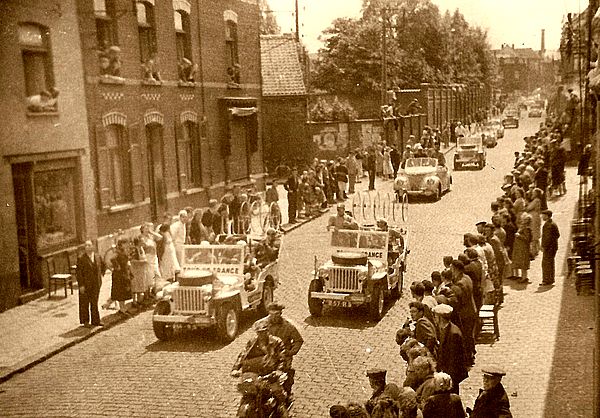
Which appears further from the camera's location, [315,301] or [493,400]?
[315,301]

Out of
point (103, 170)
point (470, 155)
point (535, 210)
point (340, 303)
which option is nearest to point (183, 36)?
point (103, 170)

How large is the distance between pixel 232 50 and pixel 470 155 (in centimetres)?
1497

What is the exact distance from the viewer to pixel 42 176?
595 inches

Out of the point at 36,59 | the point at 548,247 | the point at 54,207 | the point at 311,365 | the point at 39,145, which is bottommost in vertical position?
the point at 311,365

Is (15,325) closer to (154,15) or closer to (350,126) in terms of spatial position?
(154,15)

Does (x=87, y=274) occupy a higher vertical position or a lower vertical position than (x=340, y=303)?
higher

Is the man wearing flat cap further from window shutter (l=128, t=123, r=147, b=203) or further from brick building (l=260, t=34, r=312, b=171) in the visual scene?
brick building (l=260, t=34, r=312, b=171)

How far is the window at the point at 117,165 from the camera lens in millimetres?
18031

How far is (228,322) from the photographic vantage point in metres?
11.7

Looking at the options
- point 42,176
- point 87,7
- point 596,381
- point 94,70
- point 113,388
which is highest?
point 87,7

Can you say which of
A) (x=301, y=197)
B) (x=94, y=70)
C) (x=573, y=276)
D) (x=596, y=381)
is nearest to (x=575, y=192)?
(x=301, y=197)

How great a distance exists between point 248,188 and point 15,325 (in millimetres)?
14795

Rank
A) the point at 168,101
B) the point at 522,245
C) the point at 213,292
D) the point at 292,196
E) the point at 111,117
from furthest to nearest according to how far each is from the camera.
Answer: the point at 292,196 → the point at 168,101 → the point at 111,117 → the point at 522,245 → the point at 213,292

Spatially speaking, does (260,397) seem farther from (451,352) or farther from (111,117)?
(111,117)
